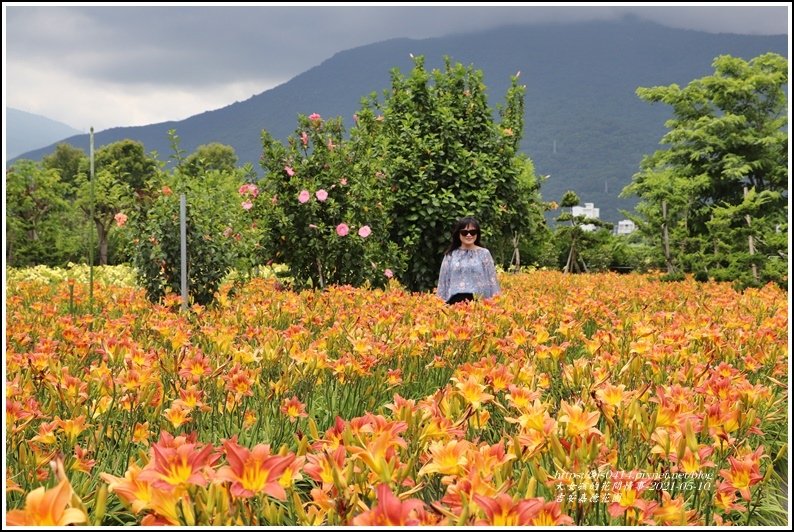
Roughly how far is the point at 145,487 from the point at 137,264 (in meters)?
5.67

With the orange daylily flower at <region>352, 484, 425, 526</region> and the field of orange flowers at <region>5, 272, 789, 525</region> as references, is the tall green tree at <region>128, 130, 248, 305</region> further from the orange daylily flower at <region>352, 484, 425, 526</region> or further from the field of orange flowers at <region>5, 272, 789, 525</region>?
the orange daylily flower at <region>352, 484, 425, 526</region>

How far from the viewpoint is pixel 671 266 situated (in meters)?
13.7

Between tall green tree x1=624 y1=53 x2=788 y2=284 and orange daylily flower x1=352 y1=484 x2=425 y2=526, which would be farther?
tall green tree x1=624 y1=53 x2=788 y2=284

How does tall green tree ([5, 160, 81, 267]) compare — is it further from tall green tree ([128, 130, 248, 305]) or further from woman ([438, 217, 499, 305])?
woman ([438, 217, 499, 305])

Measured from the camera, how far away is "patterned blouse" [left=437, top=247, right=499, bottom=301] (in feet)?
20.9

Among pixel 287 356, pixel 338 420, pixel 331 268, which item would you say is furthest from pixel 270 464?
pixel 331 268

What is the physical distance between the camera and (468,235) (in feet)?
21.2

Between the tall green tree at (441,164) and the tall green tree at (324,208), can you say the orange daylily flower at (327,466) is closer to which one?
the tall green tree at (324,208)

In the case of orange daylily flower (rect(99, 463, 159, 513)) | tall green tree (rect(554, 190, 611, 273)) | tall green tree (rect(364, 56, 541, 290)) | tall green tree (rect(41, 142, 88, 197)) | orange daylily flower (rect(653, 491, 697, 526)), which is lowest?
tall green tree (rect(554, 190, 611, 273))

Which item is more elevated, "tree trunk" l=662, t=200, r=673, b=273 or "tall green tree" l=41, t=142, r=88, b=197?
"tall green tree" l=41, t=142, r=88, b=197

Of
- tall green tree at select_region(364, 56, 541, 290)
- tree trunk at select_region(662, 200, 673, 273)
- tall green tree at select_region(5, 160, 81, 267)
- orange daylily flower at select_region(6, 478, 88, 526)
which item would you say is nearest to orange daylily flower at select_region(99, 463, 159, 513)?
orange daylily flower at select_region(6, 478, 88, 526)

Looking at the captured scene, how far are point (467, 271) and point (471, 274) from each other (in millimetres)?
47

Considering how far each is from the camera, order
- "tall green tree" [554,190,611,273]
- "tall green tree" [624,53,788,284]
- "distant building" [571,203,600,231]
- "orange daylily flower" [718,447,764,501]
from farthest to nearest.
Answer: "distant building" [571,203,600,231] → "tall green tree" [554,190,611,273] → "tall green tree" [624,53,788,284] → "orange daylily flower" [718,447,764,501]

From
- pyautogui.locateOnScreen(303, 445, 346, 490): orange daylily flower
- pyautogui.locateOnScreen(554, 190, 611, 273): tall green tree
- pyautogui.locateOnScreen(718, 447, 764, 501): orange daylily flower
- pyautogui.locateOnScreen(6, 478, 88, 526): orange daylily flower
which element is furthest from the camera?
pyautogui.locateOnScreen(554, 190, 611, 273): tall green tree
